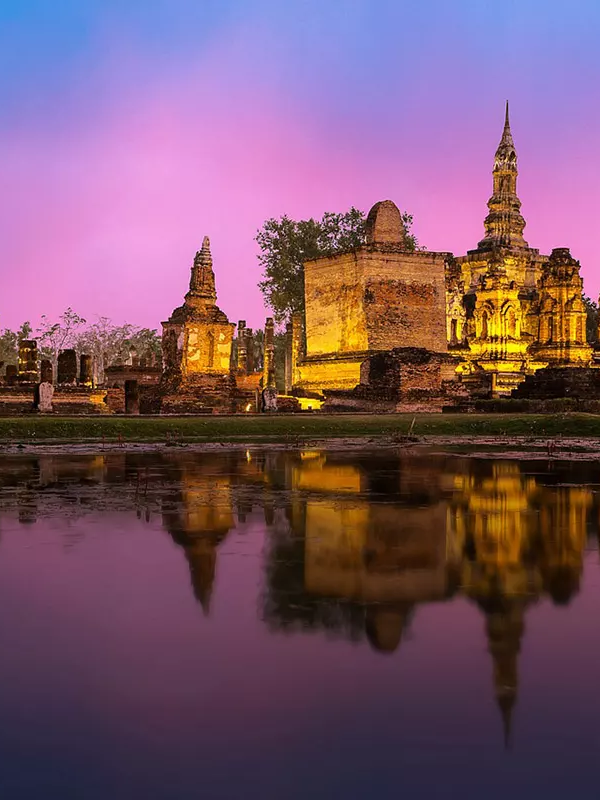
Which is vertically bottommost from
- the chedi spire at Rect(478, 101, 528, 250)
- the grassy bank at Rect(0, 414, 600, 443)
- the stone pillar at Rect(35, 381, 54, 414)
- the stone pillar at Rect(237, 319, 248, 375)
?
the grassy bank at Rect(0, 414, 600, 443)

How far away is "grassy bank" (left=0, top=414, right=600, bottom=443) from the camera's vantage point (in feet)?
66.0

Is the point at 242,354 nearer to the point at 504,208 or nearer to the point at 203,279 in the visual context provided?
the point at 203,279

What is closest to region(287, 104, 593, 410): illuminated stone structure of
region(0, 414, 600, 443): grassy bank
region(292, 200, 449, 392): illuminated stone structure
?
region(292, 200, 449, 392): illuminated stone structure

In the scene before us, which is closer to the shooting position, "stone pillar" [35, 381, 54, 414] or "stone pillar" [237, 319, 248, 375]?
"stone pillar" [35, 381, 54, 414]

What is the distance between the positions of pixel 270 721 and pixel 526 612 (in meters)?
2.04

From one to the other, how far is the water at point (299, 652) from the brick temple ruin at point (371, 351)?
20.2 metres

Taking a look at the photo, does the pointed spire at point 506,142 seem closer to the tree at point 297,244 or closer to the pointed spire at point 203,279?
the tree at point 297,244

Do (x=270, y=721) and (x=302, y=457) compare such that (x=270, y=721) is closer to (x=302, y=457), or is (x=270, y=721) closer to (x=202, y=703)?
(x=202, y=703)

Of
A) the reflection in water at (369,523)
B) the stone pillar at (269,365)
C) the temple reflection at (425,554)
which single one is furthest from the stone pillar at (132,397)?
the temple reflection at (425,554)

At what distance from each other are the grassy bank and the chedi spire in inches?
A: 1446

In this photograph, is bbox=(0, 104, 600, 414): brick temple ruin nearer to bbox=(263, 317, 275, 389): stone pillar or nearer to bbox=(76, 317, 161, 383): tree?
bbox=(263, 317, 275, 389): stone pillar

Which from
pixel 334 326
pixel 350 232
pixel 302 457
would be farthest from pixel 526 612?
pixel 350 232

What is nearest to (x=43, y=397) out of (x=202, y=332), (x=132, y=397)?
(x=132, y=397)

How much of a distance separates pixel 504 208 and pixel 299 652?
188ft
